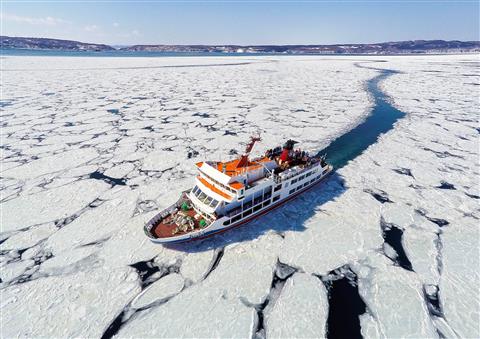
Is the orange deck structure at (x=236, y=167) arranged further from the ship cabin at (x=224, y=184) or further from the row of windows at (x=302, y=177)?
the row of windows at (x=302, y=177)

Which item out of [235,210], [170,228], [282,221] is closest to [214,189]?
[235,210]

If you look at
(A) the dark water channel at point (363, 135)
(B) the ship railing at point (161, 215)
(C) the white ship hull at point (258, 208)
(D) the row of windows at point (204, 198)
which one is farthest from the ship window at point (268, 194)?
(A) the dark water channel at point (363, 135)

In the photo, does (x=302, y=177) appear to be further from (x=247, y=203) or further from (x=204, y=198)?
(x=204, y=198)

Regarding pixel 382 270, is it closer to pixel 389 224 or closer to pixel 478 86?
pixel 389 224

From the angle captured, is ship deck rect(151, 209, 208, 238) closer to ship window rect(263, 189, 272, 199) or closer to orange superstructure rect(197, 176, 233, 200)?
orange superstructure rect(197, 176, 233, 200)

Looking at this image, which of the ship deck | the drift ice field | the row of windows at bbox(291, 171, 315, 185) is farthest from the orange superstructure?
the row of windows at bbox(291, 171, 315, 185)

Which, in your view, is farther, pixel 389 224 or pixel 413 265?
pixel 389 224

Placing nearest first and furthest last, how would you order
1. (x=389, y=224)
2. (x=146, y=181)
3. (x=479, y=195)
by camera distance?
(x=389, y=224) < (x=479, y=195) < (x=146, y=181)

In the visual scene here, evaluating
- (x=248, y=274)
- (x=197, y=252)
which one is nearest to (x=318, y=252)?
(x=248, y=274)
